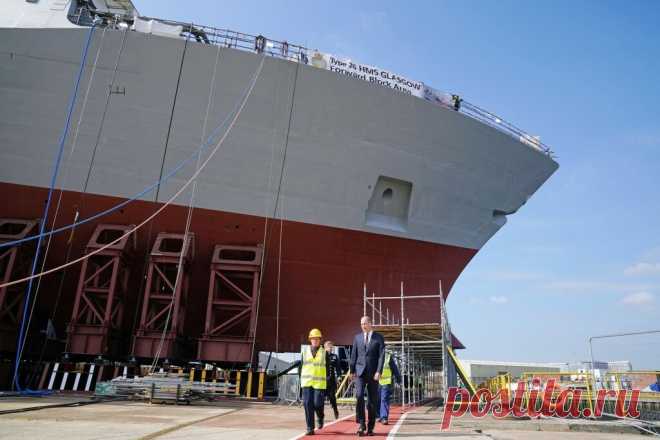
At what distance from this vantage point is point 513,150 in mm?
13375

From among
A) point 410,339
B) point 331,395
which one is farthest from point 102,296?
point 410,339

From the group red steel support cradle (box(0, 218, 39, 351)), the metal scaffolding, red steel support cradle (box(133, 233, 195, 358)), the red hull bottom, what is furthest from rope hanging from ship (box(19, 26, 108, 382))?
the metal scaffolding

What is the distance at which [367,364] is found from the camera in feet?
14.6

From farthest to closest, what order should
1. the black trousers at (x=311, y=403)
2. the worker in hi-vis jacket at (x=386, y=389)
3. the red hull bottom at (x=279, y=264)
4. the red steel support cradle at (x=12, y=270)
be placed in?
the red hull bottom at (x=279, y=264)
the red steel support cradle at (x=12, y=270)
the worker in hi-vis jacket at (x=386, y=389)
the black trousers at (x=311, y=403)

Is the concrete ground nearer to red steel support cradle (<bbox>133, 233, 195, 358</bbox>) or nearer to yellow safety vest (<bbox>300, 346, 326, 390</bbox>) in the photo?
yellow safety vest (<bbox>300, 346, 326, 390</bbox>)

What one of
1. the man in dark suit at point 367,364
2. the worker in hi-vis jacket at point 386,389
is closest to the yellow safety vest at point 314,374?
the man in dark suit at point 367,364

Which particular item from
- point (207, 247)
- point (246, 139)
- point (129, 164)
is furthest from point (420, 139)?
point (129, 164)

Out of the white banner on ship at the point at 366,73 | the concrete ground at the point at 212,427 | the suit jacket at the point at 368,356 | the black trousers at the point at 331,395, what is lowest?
the concrete ground at the point at 212,427

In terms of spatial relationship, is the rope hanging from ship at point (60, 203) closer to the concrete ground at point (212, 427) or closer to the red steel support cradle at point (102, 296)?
the red steel support cradle at point (102, 296)

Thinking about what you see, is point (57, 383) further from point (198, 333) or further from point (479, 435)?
point (479, 435)

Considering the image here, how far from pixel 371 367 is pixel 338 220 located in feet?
25.0

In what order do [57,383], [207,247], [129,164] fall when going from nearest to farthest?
[57,383] → [129,164] → [207,247]

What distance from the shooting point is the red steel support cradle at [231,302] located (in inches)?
405

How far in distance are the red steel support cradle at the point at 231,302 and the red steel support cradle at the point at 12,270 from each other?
4052 millimetres
